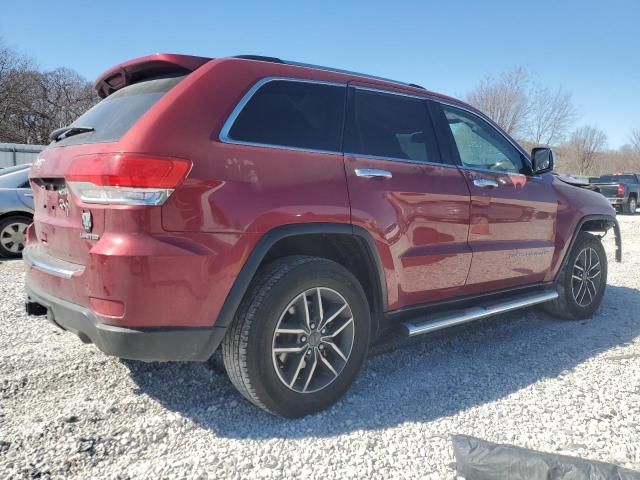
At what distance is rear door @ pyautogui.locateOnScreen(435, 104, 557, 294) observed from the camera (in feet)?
11.9

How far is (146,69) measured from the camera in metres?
2.75

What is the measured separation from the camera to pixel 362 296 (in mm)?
2883

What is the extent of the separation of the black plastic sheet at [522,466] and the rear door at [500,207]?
1.53 meters

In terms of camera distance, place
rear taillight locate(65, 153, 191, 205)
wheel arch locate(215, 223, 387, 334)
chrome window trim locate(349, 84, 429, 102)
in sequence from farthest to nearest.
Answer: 1. chrome window trim locate(349, 84, 429, 102)
2. wheel arch locate(215, 223, 387, 334)
3. rear taillight locate(65, 153, 191, 205)

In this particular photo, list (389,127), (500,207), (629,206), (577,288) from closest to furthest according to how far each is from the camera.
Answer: (389,127)
(500,207)
(577,288)
(629,206)

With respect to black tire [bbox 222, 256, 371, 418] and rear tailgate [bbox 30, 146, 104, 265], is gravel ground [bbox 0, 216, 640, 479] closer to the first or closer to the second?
black tire [bbox 222, 256, 371, 418]

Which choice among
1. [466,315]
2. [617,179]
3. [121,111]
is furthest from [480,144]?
[617,179]

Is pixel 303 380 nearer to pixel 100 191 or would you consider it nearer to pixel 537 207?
pixel 100 191

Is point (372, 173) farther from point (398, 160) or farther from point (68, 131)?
point (68, 131)

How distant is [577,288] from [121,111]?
4347mm

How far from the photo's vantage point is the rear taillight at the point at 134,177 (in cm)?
216

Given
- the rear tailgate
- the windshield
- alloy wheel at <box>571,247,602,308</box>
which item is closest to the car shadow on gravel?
alloy wheel at <box>571,247,602,308</box>

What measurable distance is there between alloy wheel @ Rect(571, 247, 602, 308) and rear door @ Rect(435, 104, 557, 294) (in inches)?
26.1

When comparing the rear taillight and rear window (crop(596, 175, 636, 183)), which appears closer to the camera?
the rear taillight
